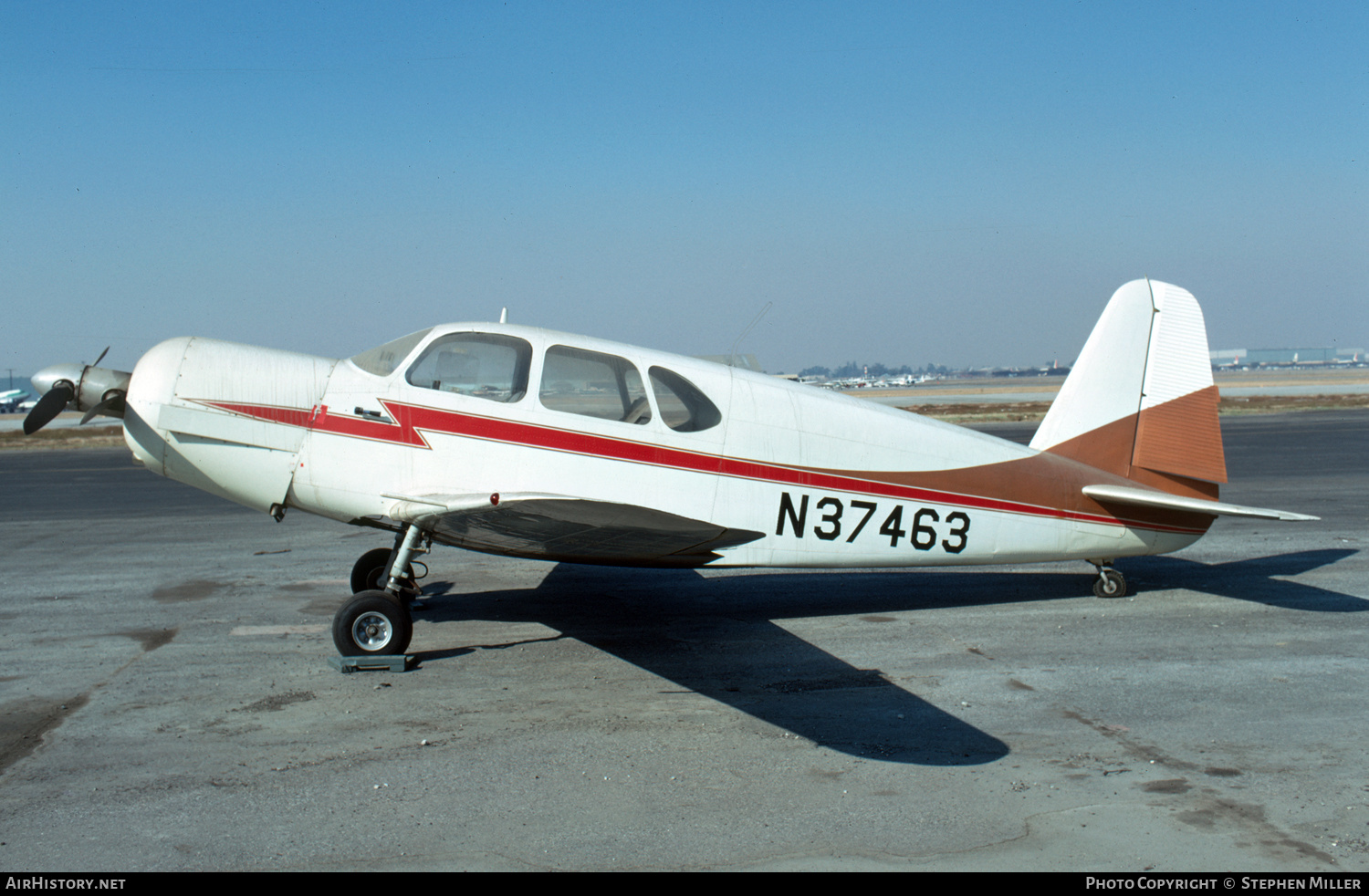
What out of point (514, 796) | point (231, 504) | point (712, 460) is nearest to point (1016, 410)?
point (231, 504)

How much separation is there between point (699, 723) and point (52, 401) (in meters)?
4.91

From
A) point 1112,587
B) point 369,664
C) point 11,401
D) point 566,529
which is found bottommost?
point 11,401

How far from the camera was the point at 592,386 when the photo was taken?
21.4 feet

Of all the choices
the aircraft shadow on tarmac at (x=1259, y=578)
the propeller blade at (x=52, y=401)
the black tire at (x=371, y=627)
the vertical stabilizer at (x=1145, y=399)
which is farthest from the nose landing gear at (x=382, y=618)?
the aircraft shadow on tarmac at (x=1259, y=578)

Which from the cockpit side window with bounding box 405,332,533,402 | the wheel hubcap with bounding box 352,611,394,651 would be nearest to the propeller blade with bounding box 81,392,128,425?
the cockpit side window with bounding box 405,332,533,402

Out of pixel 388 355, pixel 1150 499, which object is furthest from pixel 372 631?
pixel 1150 499

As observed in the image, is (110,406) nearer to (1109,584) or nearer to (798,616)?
(798,616)

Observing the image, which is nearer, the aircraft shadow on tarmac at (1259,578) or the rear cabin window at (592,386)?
the rear cabin window at (592,386)

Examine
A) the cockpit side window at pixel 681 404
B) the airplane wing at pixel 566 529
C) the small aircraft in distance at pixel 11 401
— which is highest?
the cockpit side window at pixel 681 404

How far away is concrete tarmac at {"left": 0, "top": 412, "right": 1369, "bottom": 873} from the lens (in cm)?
375

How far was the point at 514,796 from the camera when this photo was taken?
4195mm

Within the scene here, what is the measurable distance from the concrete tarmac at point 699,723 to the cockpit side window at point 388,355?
2078 mm

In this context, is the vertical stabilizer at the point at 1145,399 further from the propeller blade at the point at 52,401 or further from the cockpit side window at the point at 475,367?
the propeller blade at the point at 52,401

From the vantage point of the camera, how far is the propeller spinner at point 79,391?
629 cm
